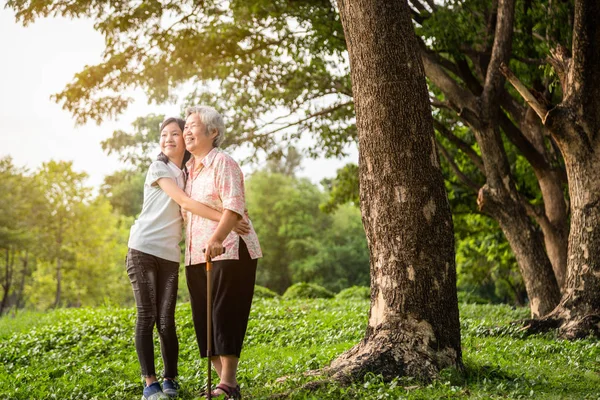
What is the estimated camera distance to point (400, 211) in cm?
609

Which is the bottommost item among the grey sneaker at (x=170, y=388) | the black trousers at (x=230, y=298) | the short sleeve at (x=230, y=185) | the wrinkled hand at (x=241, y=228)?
the grey sneaker at (x=170, y=388)

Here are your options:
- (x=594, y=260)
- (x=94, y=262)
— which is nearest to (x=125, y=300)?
(x=94, y=262)

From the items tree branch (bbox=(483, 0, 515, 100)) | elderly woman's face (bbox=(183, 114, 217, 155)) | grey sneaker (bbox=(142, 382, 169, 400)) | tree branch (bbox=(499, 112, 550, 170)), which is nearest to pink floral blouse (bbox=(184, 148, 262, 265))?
elderly woman's face (bbox=(183, 114, 217, 155))

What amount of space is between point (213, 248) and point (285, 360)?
300 centimetres

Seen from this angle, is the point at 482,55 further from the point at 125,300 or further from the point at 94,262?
the point at 125,300

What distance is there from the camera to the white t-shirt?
5.68m

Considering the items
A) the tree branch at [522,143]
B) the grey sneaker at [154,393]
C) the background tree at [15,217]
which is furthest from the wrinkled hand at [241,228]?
the background tree at [15,217]

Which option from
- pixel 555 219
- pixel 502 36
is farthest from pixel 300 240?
pixel 502 36

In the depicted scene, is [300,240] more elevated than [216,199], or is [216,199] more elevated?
[216,199]

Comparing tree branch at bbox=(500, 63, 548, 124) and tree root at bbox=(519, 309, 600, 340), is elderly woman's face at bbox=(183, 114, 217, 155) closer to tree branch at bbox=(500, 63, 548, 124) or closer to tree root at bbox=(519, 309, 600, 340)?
tree root at bbox=(519, 309, 600, 340)

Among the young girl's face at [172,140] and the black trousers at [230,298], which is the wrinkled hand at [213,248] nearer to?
the black trousers at [230,298]

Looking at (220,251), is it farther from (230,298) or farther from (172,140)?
(172,140)

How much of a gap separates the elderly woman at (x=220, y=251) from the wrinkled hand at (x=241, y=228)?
29 mm

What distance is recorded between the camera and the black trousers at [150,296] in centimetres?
568
